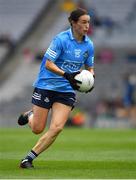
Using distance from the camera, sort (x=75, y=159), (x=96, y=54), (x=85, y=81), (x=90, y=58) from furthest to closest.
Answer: (x=96, y=54)
(x=75, y=159)
(x=90, y=58)
(x=85, y=81)

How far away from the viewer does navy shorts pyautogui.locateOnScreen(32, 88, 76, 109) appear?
12078 millimetres

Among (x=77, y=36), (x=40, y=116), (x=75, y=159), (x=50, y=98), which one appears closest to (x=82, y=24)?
(x=77, y=36)

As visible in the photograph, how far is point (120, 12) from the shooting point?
3909 cm

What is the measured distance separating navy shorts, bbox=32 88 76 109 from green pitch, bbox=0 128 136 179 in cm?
98

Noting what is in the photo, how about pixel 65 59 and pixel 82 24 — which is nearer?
pixel 82 24

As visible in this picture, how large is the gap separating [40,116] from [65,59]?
3.09 ft

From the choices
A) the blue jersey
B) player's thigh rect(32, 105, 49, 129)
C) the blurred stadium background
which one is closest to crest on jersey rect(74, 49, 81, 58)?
the blue jersey

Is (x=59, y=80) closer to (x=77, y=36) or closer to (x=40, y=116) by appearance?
(x=40, y=116)

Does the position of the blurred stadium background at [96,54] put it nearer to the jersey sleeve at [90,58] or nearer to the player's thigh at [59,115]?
the jersey sleeve at [90,58]

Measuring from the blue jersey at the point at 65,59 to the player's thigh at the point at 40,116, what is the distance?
335 mm

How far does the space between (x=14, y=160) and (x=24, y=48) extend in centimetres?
2507

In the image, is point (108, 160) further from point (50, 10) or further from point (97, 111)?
point (50, 10)

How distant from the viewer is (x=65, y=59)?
12.0 meters

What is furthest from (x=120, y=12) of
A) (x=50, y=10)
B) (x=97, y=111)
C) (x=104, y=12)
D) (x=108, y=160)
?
(x=108, y=160)
